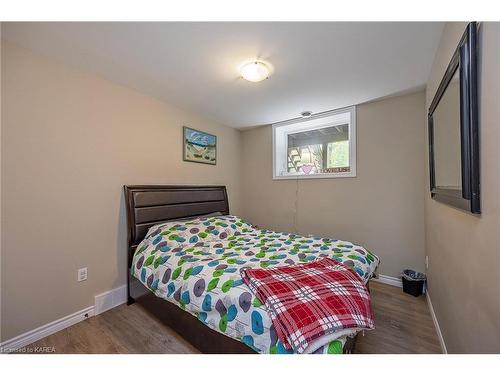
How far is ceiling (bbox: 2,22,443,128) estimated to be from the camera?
1.42m

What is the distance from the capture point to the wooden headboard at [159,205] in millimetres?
2164

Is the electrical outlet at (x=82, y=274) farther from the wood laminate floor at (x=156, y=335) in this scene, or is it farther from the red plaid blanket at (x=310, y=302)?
the red plaid blanket at (x=310, y=302)

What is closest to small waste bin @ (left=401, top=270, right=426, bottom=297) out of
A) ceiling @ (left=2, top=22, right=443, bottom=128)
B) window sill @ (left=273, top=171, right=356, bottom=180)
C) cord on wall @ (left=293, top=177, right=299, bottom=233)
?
window sill @ (left=273, top=171, right=356, bottom=180)

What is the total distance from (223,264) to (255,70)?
1614 millimetres

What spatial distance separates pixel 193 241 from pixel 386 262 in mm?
2288

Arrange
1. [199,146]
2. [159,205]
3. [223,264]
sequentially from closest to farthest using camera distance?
[223,264]
[159,205]
[199,146]

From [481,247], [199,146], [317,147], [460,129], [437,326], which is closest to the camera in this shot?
[481,247]

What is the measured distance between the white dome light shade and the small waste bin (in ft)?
8.41

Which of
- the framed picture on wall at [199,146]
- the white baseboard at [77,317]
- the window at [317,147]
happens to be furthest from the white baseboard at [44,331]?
the window at [317,147]

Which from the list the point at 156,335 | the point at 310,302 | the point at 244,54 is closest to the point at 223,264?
the point at 310,302

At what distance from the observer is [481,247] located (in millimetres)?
885

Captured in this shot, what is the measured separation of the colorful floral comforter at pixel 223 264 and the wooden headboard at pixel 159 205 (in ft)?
0.49

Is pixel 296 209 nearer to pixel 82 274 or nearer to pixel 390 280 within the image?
pixel 390 280
